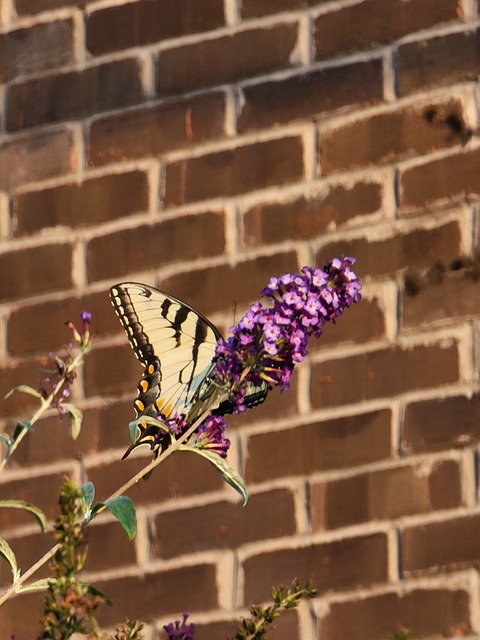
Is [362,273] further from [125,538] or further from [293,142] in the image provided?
[125,538]

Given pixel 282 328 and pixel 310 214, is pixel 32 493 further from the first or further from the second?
pixel 282 328

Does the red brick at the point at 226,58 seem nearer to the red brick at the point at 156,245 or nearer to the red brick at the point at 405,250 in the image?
the red brick at the point at 156,245

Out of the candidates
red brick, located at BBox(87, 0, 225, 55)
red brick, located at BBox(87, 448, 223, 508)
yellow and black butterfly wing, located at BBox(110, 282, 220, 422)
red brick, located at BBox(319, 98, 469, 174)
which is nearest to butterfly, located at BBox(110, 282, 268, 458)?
yellow and black butterfly wing, located at BBox(110, 282, 220, 422)

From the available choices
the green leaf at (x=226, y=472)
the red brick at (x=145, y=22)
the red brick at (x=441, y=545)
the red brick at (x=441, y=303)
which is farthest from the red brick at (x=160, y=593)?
the red brick at (x=145, y=22)

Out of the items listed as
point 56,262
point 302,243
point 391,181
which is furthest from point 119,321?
point 391,181

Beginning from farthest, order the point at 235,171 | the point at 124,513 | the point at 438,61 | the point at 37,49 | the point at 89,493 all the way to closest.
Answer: the point at 37,49, the point at 235,171, the point at 438,61, the point at 89,493, the point at 124,513

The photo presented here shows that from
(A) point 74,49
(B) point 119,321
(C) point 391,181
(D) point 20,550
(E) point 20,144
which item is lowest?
(D) point 20,550

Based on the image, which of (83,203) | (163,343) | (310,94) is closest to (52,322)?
(83,203)
